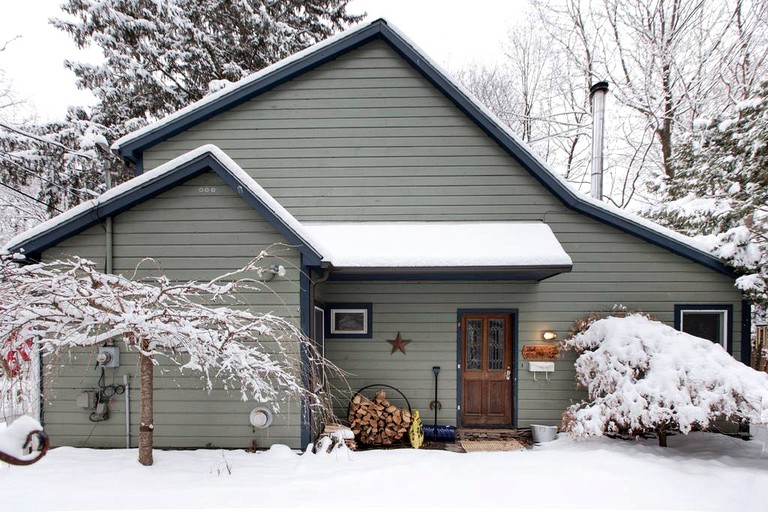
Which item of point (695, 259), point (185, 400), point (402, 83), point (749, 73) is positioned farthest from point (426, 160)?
point (749, 73)

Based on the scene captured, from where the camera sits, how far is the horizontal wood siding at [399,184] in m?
6.30

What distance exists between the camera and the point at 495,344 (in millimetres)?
6457

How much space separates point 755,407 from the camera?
443 centimetres

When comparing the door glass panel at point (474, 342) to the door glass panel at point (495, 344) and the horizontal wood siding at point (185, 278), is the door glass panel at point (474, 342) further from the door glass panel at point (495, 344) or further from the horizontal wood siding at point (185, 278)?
the horizontal wood siding at point (185, 278)

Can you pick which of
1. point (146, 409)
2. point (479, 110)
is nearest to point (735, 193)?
point (479, 110)

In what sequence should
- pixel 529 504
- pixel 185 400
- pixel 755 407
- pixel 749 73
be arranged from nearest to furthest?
pixel 529 504, pixel 755 407, pixel 185 400, pixel 749 73

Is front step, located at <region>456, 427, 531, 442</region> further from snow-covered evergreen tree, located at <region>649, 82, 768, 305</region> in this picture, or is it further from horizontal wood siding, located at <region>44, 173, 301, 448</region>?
snow-covered evergreen tree, located at <region>649, 82, 768, 305</region>

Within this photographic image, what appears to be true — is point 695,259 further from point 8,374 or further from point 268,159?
point 8,374

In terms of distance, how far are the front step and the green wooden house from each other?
155mm

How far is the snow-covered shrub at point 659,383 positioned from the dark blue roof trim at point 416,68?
6.39 ft

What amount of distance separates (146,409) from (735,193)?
10593mm

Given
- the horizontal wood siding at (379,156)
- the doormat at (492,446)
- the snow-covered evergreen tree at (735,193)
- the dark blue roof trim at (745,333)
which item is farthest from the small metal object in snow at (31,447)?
the dark blue roof trim at (745,333)

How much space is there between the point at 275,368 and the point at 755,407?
591cm

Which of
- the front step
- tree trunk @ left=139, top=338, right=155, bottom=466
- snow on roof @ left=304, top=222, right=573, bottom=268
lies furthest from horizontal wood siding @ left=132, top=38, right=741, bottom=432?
tree trunk @ left=139, top=338, right=155, bottom=466
